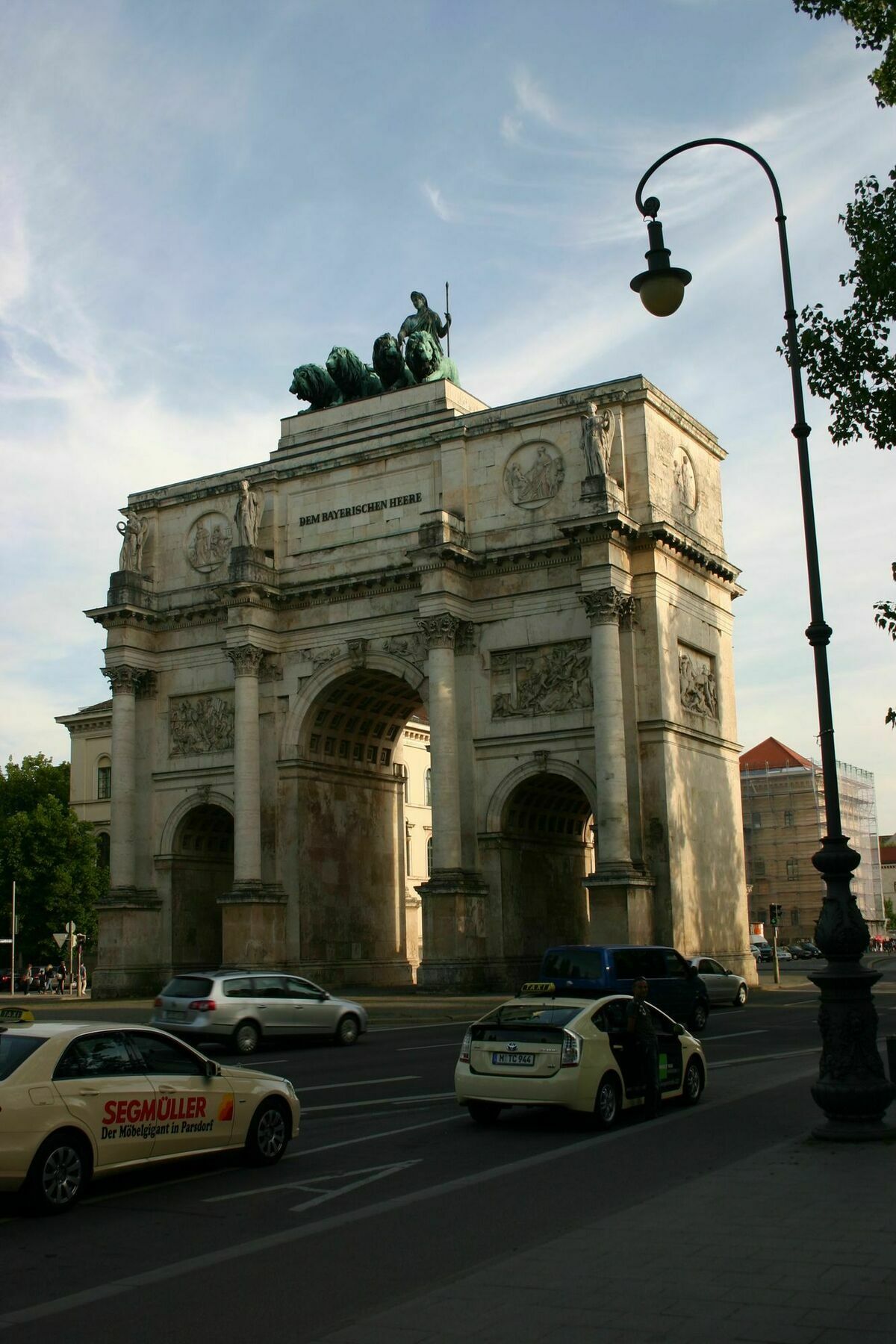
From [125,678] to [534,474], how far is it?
1579 cm

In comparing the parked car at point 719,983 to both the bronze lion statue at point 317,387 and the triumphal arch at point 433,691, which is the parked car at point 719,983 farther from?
the bronze lion statue at point 317,387

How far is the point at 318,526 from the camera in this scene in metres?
46.2

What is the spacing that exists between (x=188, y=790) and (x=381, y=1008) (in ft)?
48.0

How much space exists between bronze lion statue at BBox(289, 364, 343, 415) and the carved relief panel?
1311 cm

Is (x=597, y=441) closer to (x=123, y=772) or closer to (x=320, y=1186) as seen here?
(x=123, y=772)

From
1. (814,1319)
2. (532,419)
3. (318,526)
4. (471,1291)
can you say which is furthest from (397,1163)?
(318,526)

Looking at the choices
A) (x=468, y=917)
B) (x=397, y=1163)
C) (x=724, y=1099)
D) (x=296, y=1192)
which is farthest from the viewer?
(x=468, y=917)

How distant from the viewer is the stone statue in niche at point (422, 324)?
48.5 meters

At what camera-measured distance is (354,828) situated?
47562 millimetres

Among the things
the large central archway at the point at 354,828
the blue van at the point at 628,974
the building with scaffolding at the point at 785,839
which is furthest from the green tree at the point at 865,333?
the building with scaffolding at the point at 785,839

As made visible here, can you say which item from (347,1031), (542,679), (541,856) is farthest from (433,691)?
(347,1031)

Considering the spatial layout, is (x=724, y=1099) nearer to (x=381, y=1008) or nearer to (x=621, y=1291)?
(x=621, y=1291)

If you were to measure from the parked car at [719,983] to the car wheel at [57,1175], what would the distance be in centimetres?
2526

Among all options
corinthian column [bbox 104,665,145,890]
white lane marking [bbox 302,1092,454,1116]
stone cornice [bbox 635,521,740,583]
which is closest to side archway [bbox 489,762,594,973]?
stone cornice [bbox 635,521,740,583]
